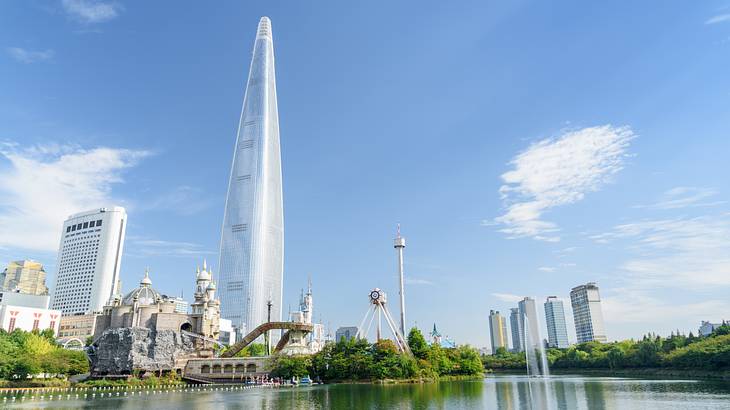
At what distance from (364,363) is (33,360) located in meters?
44.5

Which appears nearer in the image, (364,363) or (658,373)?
(364,363)

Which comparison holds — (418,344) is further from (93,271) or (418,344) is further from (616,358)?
(93,271)

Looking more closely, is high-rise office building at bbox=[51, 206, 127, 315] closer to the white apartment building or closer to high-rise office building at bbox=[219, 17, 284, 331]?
the white apartment building

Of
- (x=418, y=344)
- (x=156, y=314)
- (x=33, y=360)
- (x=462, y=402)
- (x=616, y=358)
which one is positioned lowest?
(x=462, y=402)

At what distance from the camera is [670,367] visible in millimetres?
88000

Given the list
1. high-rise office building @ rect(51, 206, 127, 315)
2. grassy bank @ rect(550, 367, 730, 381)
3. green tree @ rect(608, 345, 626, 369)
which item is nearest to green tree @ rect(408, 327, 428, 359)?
grassy bank @ rect(550, 367, 730, 381)

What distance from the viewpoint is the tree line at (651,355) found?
78.9m

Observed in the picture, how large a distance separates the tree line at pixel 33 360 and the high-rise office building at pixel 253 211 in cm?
10310

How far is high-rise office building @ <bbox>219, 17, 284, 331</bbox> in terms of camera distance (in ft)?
609

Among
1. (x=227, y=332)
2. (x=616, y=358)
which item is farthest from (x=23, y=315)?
(x=616, y=358)

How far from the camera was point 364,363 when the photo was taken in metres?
71.3

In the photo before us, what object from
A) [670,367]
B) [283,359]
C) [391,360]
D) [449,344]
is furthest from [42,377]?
[670,367]

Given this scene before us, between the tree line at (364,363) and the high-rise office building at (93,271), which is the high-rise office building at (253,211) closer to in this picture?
the high-rise office building at (93,271)

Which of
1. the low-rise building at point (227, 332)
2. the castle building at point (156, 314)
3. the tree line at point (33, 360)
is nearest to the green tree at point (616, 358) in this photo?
Result: the castle building at point (156, 314)
